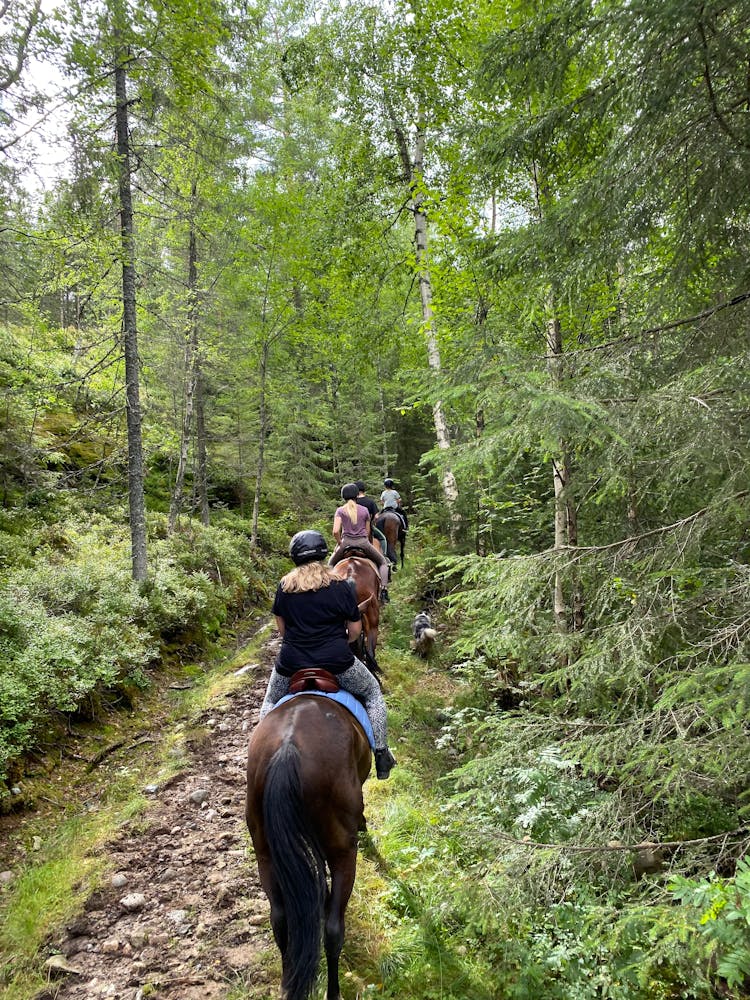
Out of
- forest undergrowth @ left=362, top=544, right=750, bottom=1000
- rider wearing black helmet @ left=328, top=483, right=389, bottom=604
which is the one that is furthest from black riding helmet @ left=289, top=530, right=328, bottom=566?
rider wearing black helmet @ left=328, top=483, right=389, bottom=604

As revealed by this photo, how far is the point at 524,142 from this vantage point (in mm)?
4340

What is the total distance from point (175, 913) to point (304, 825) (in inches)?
78.3

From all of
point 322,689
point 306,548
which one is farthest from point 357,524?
point 322,689

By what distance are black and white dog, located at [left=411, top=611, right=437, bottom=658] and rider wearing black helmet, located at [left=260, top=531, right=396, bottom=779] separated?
17.9 feet

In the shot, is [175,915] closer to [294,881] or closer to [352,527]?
[294,881]

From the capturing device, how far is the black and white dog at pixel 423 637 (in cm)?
959

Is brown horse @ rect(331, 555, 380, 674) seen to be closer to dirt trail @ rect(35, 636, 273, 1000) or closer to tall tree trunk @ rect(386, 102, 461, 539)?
dirt trail @ rect(35, 636, 273, 1000)

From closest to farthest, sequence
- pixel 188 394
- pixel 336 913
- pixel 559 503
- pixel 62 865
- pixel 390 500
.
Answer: pixel 336 913, pixel 62 865, pixel 559 503, pixel 188 394, pixel 390 500

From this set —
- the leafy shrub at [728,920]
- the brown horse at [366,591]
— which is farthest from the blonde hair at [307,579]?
the brown horse at [366,591]

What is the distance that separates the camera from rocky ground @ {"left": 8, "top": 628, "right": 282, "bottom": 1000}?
3.37m

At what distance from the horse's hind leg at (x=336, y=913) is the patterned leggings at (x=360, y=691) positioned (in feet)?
3.29

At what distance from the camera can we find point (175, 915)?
395 centimetres

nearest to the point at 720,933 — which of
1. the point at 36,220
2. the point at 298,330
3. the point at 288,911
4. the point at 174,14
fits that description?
the point at 288,911

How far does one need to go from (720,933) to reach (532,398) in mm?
2960
